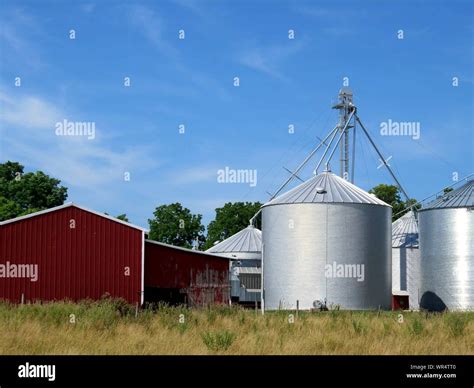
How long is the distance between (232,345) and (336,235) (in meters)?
27.2

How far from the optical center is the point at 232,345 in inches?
749

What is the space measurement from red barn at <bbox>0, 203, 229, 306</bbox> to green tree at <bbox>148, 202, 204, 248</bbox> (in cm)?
5400

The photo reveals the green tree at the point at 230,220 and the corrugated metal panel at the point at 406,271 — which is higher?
the green tree at the point at 230,220

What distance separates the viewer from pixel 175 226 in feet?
305

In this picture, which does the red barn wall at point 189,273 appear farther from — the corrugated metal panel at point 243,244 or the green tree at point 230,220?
the green tree at point 230,220

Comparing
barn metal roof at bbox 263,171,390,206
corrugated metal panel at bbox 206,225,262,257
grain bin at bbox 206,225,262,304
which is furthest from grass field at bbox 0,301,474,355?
corrugated metal panel at bbox 206,225,262,257

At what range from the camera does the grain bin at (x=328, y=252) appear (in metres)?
45.1

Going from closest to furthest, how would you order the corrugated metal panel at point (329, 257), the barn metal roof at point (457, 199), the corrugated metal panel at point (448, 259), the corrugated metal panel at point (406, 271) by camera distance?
the corrugated metal panel at point (448, 259)
the corrugated metal panel at point (329, 257)
the barn metal roof at point (457, 199)
the corrugated metal panel at point (406, 271)

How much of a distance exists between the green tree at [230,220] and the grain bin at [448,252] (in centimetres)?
4965

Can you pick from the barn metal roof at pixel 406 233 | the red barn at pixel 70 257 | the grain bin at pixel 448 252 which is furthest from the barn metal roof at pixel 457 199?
the red barn at pixel 70 257

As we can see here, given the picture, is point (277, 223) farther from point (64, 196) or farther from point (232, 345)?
point (64, 196)

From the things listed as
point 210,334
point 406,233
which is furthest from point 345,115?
point 210,334

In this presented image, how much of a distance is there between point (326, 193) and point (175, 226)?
47.3m
